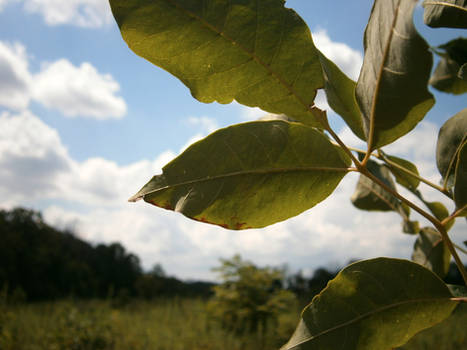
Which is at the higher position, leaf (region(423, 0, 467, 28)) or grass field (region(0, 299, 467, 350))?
leaf (region(423, 0, 467, 28))

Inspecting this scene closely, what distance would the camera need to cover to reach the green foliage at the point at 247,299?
4.82 m

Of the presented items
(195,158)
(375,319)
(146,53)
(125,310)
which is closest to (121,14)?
(146,53)

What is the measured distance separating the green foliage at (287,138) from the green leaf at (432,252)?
299 millimetres

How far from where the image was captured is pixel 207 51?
360 mm

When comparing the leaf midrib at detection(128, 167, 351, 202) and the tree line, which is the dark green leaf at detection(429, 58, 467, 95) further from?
the tree line

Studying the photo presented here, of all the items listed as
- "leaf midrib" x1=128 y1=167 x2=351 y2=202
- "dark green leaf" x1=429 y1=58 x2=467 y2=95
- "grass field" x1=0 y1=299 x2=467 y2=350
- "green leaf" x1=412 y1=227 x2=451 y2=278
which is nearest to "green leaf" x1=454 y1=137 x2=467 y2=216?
"leaf midrib" x1=128 y1=167 x2=351 y2=202

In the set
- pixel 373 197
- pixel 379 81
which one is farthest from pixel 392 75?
pixel 373 197

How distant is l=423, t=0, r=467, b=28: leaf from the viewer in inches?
17.2

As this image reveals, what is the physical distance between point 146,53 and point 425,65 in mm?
254

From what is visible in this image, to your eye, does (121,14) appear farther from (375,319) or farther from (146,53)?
(375,319)

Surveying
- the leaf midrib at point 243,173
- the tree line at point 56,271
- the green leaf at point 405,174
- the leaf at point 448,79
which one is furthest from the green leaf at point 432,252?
the tree line at point 56,271

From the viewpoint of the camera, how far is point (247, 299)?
4844 millimetres

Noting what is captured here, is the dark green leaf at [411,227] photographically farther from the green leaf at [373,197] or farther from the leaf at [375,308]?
the leaf at [375,308]

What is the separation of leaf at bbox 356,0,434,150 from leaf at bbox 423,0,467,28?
170 mm
